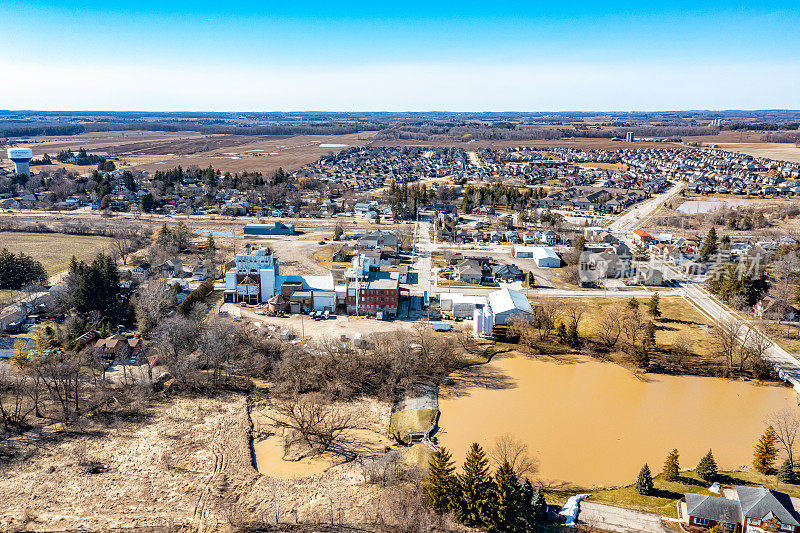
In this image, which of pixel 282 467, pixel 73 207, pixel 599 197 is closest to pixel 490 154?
pixel 599 197

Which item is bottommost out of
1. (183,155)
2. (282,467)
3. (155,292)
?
(282,467)

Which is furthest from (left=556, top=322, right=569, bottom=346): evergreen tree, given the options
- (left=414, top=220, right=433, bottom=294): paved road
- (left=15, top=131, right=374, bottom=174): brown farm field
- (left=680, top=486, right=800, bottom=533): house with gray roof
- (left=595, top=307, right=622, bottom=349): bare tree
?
(left=15, top=131, right=374, bottom=174): brown farm field

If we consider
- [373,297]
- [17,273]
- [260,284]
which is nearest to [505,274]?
[373,297]

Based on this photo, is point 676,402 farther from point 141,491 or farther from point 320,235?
point 320,235

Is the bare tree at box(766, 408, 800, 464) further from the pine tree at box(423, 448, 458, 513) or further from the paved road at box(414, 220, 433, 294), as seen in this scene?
the paved road at box(414, 220, 433, 294)

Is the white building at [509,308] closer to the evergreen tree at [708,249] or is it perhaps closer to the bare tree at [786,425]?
the bare tree at [786,425]

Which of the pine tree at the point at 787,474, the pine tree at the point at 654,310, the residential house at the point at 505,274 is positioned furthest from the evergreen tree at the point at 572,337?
the pine tree at the point at 787,474
